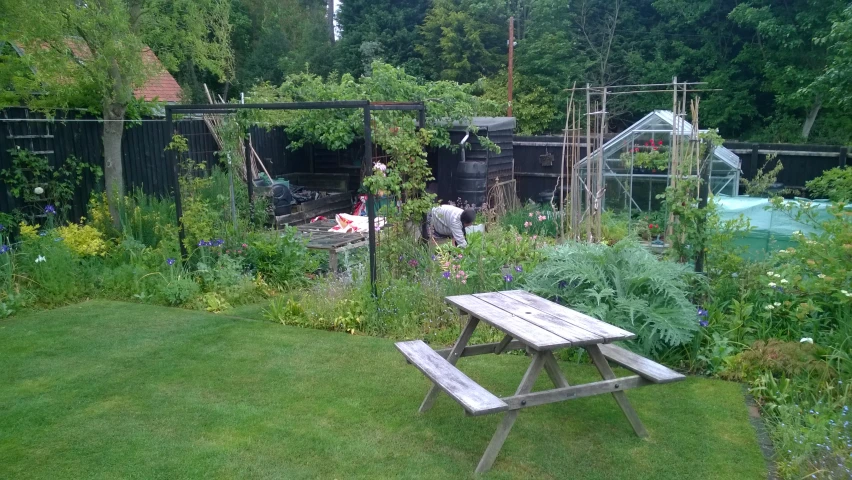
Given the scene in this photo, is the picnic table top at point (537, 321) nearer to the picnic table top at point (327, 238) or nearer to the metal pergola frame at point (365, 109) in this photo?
the metal pergola frame at point (365, 109)

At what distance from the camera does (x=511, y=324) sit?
3.75 meters

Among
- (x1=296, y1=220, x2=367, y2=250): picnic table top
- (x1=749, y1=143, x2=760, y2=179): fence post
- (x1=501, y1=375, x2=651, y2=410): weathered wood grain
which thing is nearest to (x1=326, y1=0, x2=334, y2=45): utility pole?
(x1=749, y1=143, x2=760, y2=179): fence post

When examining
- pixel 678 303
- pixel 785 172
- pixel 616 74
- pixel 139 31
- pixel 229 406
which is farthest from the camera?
pixel 616 74

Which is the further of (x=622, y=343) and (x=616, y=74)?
(x=616, y=74)

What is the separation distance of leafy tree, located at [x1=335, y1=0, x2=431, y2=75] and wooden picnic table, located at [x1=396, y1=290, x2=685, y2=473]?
23122 mm

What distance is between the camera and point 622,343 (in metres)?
4.93

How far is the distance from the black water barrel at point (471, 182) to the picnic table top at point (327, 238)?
8.21 feet

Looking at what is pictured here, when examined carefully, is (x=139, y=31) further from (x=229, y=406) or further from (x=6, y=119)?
(x=229, y=406)

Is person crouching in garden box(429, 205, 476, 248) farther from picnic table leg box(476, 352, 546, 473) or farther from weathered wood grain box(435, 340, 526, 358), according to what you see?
picnic table leg box(476, 352, 546, 473)

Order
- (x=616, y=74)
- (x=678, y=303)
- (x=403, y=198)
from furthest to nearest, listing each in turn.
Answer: (x=616, y=74)
(x=403, y=198)
(x=678, y=303)

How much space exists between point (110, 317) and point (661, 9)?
2027 cm

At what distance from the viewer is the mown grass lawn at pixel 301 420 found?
11.7 feet

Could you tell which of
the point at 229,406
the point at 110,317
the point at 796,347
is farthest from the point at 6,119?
the point at 796,347

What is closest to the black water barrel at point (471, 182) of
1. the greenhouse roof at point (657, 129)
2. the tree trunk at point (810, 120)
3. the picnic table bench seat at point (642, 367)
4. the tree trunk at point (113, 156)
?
the greenhouse roof at point (657, 129)
